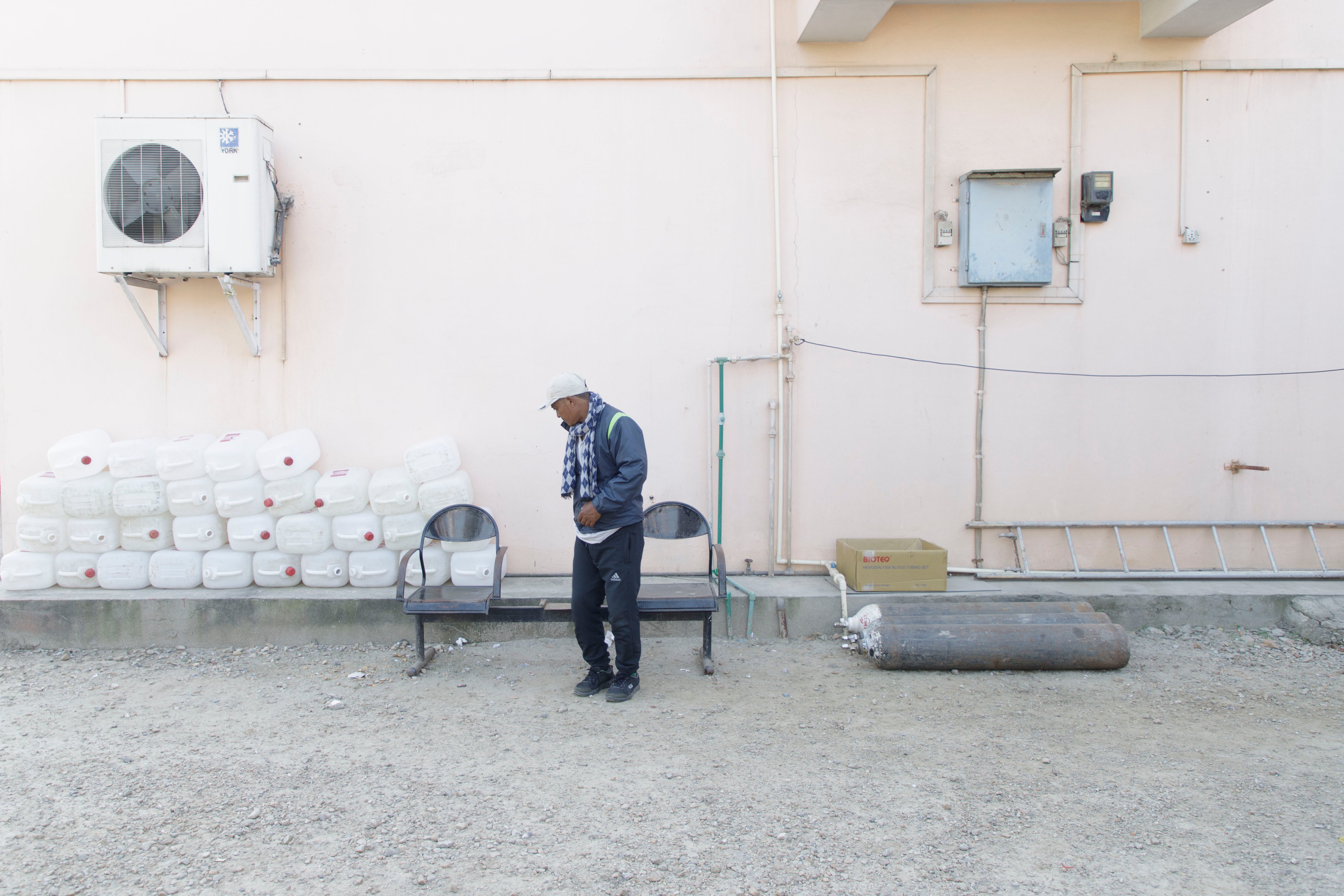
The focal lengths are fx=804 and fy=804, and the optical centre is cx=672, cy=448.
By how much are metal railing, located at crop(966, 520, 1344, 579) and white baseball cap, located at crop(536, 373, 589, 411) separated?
3356 mm

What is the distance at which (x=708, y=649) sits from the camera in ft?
16.5

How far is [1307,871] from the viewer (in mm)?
2912

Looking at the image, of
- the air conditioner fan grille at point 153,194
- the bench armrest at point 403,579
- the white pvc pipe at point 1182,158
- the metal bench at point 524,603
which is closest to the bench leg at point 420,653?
the metal bench at point 524,603

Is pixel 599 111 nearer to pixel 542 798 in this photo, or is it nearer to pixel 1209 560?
pixel 542 798

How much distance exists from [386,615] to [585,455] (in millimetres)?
2080

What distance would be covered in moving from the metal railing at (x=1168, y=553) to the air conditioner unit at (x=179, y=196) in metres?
5.72

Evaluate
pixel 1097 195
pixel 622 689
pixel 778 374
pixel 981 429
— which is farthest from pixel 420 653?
pixel 1097 195

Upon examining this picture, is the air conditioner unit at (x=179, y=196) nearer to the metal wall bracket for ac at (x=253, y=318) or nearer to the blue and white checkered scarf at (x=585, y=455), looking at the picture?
the metal wall bracket for ac at (x=253, y=318)

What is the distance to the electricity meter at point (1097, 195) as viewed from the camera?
231 inches

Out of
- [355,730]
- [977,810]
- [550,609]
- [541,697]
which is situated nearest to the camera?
[977,810]

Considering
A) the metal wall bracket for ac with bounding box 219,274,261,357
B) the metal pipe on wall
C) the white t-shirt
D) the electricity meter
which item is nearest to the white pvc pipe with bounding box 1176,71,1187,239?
the electricity meter

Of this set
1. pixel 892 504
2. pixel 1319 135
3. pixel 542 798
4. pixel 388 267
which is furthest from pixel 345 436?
pixel 1319 135

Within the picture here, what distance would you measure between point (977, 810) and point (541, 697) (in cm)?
239

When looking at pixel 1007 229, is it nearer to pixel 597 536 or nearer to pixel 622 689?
pixel 597 536
